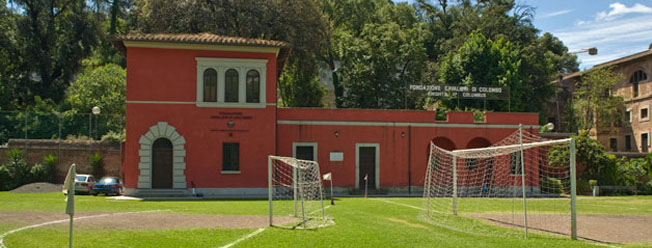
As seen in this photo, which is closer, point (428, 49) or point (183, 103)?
point (183, 103)

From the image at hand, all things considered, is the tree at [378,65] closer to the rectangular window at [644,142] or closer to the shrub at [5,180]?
the rectangular window at [644,142]

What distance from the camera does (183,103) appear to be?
94.4 ft

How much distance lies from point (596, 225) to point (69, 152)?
29759 millimetres

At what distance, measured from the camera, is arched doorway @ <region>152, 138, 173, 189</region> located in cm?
2859

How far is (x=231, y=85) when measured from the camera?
2938cm

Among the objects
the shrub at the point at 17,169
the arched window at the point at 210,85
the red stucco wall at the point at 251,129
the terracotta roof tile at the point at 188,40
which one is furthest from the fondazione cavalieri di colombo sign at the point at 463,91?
the shrub at the point at 17,169

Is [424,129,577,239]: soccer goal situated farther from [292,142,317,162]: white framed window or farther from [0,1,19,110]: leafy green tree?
[0,1,19,110]: leafy green tree

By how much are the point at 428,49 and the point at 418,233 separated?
4883cm

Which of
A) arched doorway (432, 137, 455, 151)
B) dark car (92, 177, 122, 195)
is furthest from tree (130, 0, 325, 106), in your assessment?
dark car (92, 177, 122, 195)

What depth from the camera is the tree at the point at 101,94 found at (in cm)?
4203

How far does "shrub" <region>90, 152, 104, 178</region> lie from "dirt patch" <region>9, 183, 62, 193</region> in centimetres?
279

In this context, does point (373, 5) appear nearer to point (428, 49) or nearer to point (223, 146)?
point (428, 49)

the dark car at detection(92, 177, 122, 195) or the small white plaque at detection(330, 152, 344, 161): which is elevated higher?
the small white plaque at detection(330, 152, 344, 161)

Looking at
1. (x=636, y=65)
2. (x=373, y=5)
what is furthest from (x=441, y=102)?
(x=636, y=65)
